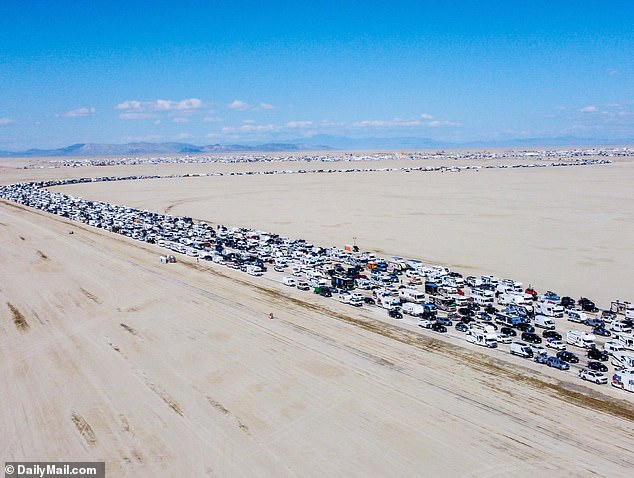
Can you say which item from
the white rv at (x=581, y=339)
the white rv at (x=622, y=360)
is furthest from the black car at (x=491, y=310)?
the white rv at (x=622, y=360)

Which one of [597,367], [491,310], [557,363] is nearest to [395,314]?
[491,310]

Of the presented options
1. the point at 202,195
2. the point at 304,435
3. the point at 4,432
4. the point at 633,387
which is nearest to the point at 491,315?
the point at 633,387

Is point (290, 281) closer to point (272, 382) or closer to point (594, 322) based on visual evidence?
point (272, 382)

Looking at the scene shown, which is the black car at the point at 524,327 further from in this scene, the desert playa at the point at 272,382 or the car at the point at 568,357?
the desert playa at the point at 272,382

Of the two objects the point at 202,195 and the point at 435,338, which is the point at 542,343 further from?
the point at 202,195

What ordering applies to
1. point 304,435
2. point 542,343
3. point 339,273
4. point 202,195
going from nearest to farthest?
point 304,435 < point 542,343 < point 339,273 < point 202,195

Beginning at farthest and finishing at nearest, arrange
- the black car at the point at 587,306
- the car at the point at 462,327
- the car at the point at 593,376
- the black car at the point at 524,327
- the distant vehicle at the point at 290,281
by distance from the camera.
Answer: the distant vehicle at the point at 290,281
the black car at the point at 587,306
the car at the point at 462,327
the black car at the point at 524,327
the car at the point at 593,376
